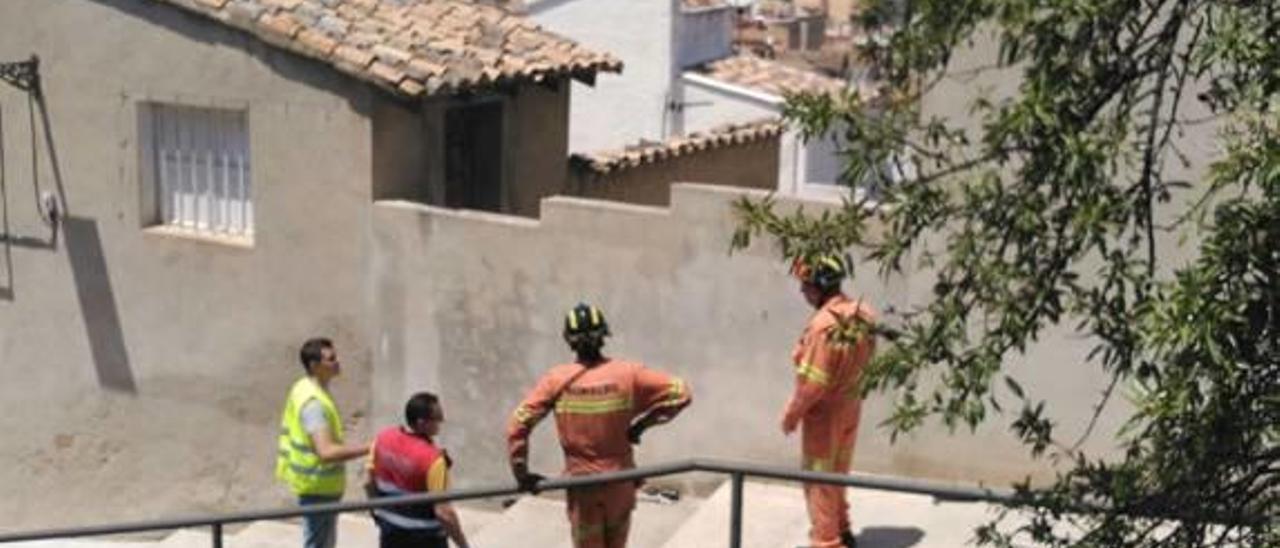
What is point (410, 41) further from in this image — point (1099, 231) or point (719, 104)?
point (719, 104)

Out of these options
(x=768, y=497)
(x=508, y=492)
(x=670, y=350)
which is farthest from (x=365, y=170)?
(x=508, y=492)

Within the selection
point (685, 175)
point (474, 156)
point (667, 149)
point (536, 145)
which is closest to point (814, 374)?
point (474, 156)

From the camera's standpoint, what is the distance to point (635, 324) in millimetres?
10211

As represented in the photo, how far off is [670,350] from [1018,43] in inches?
255

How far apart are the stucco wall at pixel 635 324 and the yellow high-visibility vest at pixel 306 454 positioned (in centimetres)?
233

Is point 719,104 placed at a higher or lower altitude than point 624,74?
lower

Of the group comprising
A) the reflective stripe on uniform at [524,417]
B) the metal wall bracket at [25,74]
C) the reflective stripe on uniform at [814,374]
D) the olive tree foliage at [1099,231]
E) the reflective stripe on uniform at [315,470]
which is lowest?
the reflective stripe on uniform at [315,470]

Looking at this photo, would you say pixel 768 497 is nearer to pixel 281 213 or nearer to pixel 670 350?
pixel 670 350

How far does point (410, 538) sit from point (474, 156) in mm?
5092

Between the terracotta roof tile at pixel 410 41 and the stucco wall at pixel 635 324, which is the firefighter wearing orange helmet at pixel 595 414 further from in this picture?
the terracotta roof tile at pixel 410 41

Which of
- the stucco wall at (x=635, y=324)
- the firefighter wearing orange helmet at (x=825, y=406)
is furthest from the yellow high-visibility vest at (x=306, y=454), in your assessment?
the stucco wall at (x=635, y=324)

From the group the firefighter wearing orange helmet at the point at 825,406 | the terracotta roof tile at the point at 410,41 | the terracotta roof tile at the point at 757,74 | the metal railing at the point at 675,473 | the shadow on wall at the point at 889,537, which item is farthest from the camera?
the terracotta roof tile at the point at 757,74

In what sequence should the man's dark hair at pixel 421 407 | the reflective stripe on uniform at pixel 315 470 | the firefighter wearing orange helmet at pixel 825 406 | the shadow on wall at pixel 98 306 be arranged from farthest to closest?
the shadow on wall at pixel 98 306
the reflective stripe on uniform at pixel 315 470
the firefighter wearing orange helmet at pixel 825 406
the man's dark hair at pixel 421 407

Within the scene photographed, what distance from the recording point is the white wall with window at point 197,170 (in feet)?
37.9
